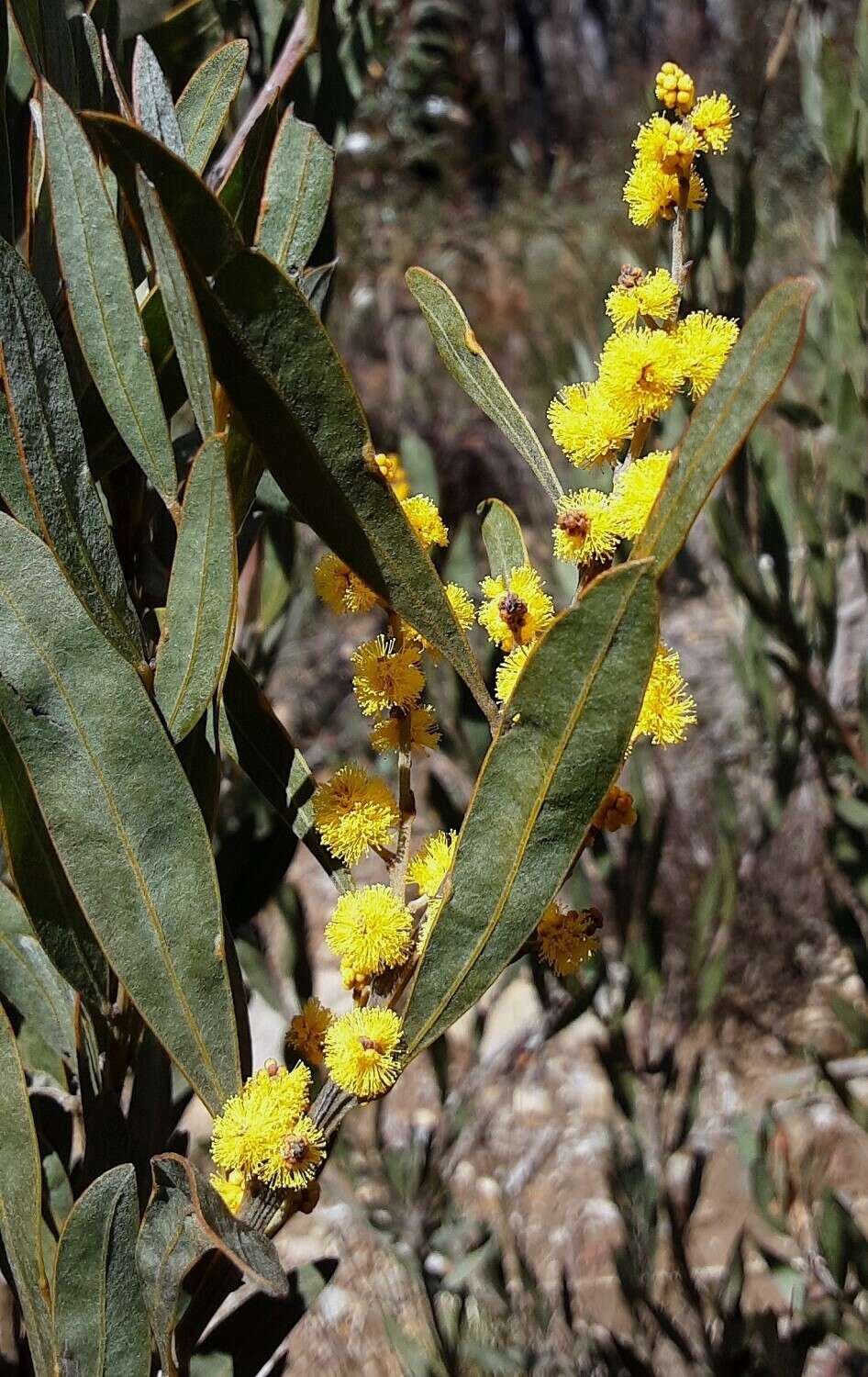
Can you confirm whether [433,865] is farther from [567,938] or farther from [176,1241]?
[176,1241]

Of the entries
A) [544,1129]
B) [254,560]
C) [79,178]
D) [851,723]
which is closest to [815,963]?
[544,1129]

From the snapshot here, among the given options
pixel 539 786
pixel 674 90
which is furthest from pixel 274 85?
pixel 539 786

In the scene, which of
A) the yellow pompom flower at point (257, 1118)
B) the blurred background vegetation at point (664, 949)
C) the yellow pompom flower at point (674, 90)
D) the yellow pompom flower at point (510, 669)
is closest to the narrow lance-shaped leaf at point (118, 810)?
the yellow pompom flower at point (257, 1118)

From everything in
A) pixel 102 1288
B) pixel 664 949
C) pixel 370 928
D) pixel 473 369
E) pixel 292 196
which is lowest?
pixel 664 949

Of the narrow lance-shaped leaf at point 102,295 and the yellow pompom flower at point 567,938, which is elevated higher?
the narrow lance-shaped leaf at point 102,295

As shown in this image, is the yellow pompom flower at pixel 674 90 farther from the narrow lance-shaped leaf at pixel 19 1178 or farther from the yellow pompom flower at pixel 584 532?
the narrow lance-shaped leaf at pixel 19 1178

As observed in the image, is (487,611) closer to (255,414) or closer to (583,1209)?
(255,414)

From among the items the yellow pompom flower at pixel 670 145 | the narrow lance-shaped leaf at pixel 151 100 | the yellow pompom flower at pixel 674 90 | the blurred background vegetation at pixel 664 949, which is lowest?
the blurred background vegetation at pixel 664 949
